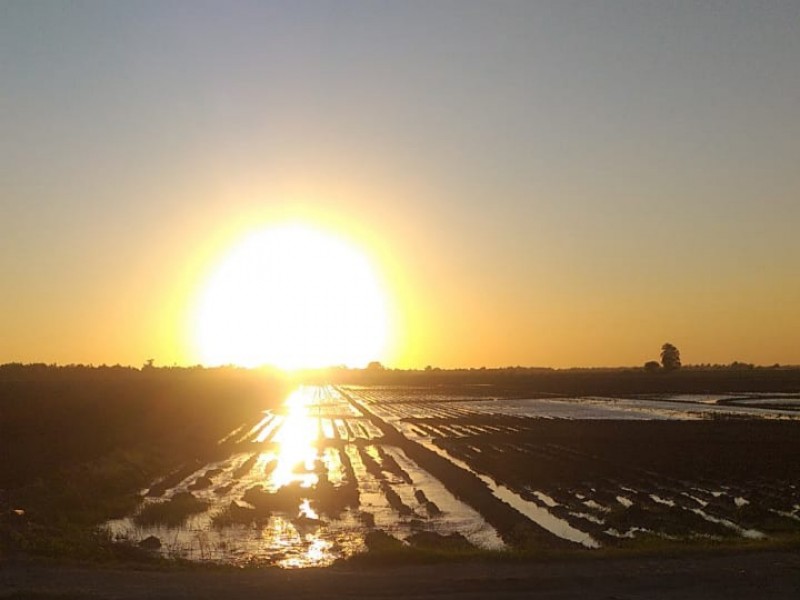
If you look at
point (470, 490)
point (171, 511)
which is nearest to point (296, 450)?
point (470, 490)

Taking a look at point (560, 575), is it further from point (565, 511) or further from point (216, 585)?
point (565, 511)

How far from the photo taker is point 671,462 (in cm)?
3288

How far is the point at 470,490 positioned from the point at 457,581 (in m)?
12.8

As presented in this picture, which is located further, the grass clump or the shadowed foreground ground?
the grass clump

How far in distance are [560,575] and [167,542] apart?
843 cm

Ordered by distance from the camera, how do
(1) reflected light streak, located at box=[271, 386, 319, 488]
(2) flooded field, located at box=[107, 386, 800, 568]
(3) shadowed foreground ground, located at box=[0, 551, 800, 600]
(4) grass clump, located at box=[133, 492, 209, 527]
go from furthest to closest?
(1) reflected light streak, located at box=[271, 386, 319, 488] < (4) grass clump, located at box=[133, 492, 209, 527] < (2) flooded field, located at box=[107, 386, 800, 568] < (3) shadowed foreground ground, located at box=[0, 551, 800, 600]

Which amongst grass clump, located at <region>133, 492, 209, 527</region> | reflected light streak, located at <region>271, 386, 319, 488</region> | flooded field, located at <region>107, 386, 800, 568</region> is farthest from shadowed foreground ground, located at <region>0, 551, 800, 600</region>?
reflected light streak, located at <region>271, 386, 319, 488</region>

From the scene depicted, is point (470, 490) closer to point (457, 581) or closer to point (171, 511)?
point (171, 511)

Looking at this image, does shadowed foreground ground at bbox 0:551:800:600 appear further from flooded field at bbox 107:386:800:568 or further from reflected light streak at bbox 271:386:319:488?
reflected light streak at bbox 271:386:319:488

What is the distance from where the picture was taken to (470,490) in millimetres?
25969

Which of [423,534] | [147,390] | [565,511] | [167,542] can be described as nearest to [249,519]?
[167,542]

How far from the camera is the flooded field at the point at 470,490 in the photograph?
18.6 m

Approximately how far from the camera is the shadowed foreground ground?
496 inches

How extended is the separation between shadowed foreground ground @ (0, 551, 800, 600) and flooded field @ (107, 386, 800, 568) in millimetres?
2132
